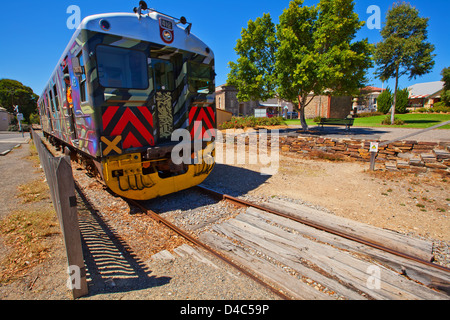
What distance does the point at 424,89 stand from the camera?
1993 inches

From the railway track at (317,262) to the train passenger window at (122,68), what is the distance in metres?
2.77

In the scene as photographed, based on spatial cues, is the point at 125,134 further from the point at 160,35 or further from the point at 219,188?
the point at 219,188

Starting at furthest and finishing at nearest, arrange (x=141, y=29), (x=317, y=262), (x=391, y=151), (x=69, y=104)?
(x=391, y=151) < (x=69, y=104) < (x=141, y=29) < (x=317, y=262)

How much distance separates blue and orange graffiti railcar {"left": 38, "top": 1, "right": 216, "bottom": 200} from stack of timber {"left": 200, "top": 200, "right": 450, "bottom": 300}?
2.00m

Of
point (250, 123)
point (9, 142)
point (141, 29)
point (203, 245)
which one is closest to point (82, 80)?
point (141, 29)

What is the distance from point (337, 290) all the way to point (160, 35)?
5.33 meters

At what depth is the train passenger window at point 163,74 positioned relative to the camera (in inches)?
198

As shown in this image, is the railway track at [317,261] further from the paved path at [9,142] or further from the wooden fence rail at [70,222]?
the paved path at [9,142]

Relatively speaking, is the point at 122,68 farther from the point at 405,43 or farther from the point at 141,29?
the point at 405,43

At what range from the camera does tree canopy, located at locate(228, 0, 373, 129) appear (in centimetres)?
1210

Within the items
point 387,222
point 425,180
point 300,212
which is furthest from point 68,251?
point 425,180

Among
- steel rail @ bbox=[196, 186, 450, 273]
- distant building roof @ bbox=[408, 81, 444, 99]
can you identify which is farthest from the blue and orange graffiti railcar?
distant building roof @ bbox=[408, 81, 444, 99]

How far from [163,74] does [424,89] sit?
218ft

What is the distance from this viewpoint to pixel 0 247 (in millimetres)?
3422
